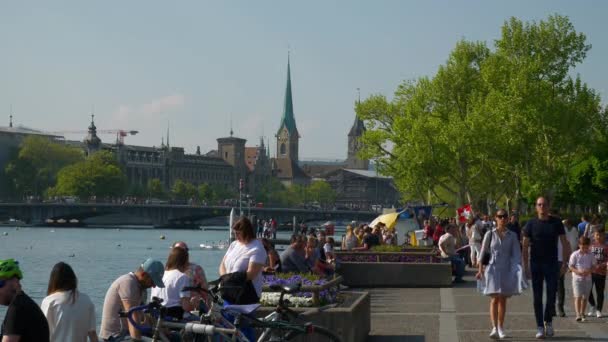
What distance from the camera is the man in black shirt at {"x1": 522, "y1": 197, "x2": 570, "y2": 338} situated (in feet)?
54.7

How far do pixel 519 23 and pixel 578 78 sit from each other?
4.76 metres

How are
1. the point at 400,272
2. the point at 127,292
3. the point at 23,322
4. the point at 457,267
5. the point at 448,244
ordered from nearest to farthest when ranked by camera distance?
the point at 23,322, the point at 127,292, the point at 400,272, the point at 457,267, the point at 448,244

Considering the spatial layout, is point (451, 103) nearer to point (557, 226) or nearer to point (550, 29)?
point (550, 29)

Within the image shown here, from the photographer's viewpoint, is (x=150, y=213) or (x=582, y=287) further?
(x=150, y=213)

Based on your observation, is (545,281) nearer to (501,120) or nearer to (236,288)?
(236,288)

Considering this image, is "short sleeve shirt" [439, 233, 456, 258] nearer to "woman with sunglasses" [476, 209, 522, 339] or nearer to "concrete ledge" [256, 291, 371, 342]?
"woman with sunglasses" [476, 209, 522, 339]

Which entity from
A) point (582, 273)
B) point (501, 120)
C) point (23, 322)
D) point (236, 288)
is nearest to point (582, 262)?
point (582, 273)

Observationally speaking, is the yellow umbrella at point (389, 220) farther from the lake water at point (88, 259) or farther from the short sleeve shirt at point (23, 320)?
the short sleeve shirt at point (23, 320)

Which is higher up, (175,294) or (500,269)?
(500,269)

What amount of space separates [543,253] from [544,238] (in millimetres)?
203

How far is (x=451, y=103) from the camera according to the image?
79.8 meters

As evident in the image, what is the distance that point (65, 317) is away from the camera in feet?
32.9

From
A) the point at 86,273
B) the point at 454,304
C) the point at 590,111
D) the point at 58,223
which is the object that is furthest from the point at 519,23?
the point at 58,223

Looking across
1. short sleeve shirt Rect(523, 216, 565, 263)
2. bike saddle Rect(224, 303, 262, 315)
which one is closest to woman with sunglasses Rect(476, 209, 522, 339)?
short sleeve shirt Rect(523, 216, 565, 263)
